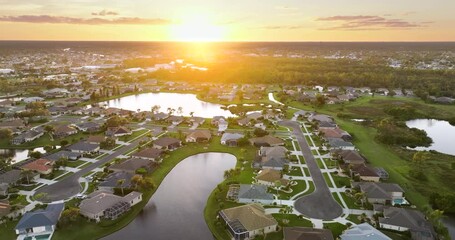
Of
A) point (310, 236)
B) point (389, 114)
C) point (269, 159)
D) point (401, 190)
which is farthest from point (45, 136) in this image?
point (389, 114)

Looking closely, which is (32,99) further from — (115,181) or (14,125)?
(115,181)

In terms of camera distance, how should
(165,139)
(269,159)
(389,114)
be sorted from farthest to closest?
(389,114) < (165,139) < (269,159)

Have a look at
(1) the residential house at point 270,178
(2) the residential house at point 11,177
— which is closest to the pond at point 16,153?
(2) the residential house at point 11,177

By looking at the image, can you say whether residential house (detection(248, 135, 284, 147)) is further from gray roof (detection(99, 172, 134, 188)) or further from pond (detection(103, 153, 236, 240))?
gray roof (detection(99, 172, 134, 188))

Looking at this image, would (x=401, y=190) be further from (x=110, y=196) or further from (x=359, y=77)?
(x=359, y=77)

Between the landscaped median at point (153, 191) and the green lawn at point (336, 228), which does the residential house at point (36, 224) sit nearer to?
the landscaped median at point (153, 191)

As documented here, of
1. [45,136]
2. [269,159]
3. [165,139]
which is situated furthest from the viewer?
[45,136]

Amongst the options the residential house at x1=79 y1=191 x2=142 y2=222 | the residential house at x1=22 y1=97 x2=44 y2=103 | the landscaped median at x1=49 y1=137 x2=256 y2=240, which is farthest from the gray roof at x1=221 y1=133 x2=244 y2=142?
the residential house at x1=22 y1=97 x2=44 y2=103
